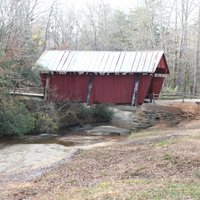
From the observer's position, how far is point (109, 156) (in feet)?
52.1

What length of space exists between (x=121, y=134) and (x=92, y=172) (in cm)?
1342

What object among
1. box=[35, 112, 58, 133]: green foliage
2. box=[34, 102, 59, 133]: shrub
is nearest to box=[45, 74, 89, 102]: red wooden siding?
box=[34, 102, 59, 133]: shrub

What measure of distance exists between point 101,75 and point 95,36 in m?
26.9

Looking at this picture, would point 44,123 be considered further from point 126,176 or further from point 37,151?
point 126,176

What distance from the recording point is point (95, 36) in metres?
55.2

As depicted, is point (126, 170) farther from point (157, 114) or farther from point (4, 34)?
point (4, 34)

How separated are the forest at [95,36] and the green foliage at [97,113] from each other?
4458 millimetres

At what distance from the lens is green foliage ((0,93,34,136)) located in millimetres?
23438

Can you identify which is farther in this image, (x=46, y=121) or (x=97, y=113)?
(x=97, y=113)

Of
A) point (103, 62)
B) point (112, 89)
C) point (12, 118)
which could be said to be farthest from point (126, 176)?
point (103, 62)

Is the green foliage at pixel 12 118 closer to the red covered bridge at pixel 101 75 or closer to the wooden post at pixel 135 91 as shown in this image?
the red covered bridge at pixel 101 75

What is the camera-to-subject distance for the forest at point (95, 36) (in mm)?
24578

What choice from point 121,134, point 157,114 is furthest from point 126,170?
point 157,114

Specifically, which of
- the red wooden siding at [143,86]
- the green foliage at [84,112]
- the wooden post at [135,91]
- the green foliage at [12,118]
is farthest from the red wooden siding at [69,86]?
the green foliage at [12,118]
